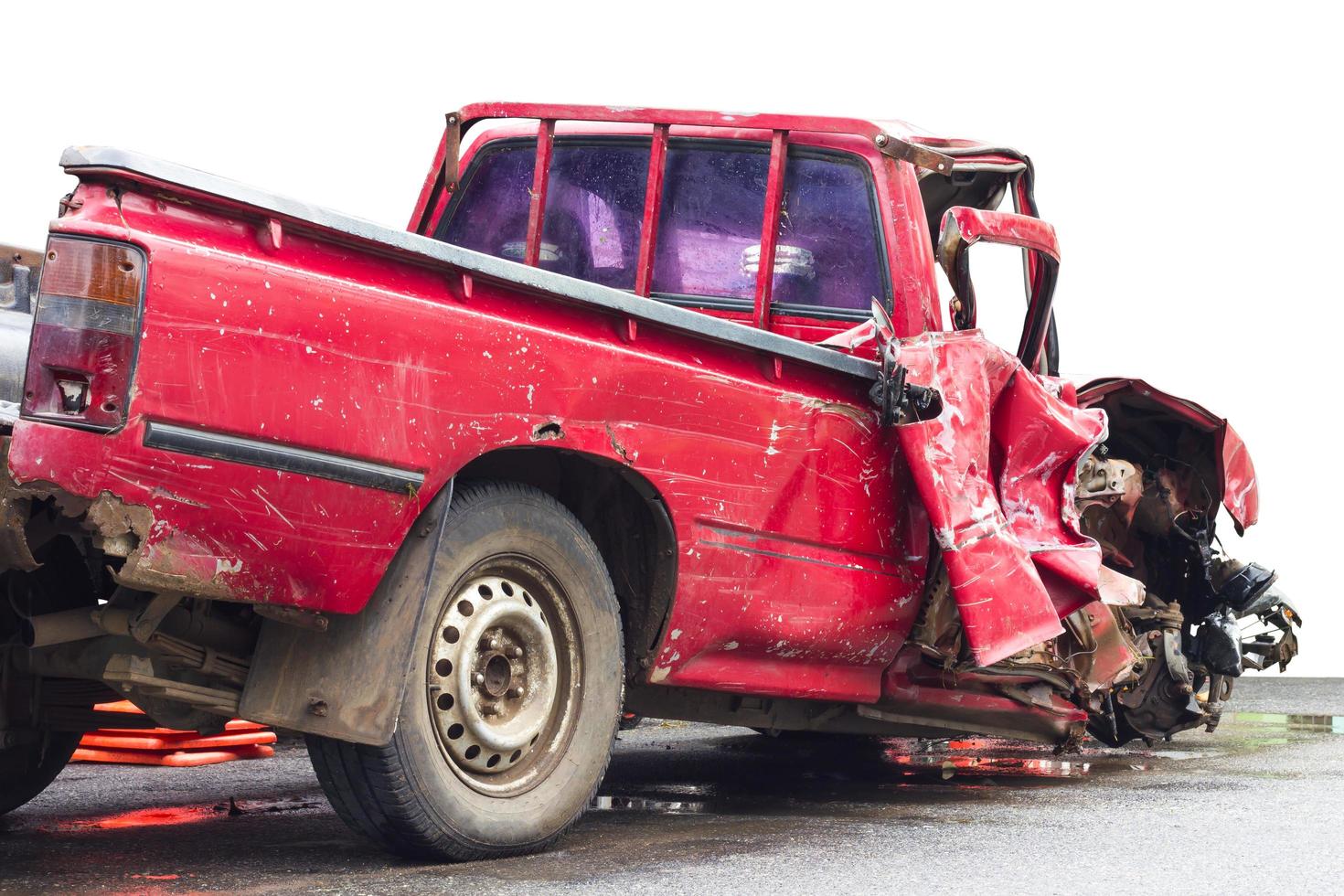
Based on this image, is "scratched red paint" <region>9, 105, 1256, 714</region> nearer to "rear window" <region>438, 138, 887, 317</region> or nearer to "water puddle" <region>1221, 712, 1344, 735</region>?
"rear window" <region>438, 138, 887, 317</region>

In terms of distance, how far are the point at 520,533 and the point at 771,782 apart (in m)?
3.01

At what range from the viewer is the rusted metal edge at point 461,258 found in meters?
3.27

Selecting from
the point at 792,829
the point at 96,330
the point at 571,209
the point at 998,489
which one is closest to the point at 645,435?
the point at 792,829

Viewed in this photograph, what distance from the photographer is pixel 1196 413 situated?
698cm

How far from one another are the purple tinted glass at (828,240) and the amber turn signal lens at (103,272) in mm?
2773

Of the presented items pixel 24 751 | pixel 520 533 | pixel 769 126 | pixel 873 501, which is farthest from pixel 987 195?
pixel 24 751

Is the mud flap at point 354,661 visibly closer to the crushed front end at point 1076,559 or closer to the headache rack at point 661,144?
the headache rack at point 661,144

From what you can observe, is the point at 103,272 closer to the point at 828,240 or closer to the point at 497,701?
the point at 497,701

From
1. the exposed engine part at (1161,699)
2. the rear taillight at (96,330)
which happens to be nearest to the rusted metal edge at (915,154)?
the exposed engine part at (1161,699)

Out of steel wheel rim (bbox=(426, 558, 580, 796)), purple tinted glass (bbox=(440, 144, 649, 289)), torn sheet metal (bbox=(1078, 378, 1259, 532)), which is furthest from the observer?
torn sheet metal (bbox=(1078, 378, 1259, 532))

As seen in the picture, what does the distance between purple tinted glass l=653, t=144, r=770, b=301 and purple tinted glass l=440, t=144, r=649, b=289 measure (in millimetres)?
128

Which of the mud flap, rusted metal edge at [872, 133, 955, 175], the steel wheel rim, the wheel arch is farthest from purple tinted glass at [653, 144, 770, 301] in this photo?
the mud flap

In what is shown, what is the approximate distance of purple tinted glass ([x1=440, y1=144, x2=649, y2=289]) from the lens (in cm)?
585

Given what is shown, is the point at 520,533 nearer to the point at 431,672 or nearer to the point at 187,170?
the point at 431,672
